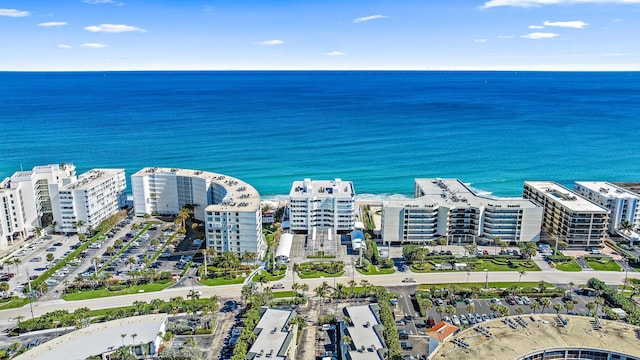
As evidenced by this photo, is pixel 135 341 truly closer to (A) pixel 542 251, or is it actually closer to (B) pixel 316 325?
(B) pixel 316 325

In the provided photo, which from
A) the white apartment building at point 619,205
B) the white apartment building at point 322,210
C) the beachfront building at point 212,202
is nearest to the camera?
the beachfront building at point 212,202

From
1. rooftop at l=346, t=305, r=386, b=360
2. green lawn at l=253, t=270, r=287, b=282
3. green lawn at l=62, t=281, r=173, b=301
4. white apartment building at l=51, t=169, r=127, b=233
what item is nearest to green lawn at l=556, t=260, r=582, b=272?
rooftop at l=346, t=305, r=386, b=360

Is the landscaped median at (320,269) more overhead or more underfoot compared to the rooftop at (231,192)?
more underfoot

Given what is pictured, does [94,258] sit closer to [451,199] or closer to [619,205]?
[451,199]

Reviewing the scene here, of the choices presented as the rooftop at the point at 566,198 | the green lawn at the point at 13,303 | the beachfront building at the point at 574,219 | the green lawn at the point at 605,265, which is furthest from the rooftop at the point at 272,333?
the rooftop at the point at 566,198

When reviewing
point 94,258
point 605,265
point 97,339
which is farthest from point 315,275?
point 605,265

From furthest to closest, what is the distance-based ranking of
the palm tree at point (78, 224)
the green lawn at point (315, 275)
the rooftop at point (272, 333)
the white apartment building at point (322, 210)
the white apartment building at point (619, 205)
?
the white apartment building at point (322, 210), the palm tree at point (78, 224), the white apartment building at point (619, 205), the green lawn at point (315, 275), the rooftop at point (272, 333)

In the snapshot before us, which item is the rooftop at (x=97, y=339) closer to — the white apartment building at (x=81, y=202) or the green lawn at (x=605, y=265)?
the white apartment building at (x=81, y=202)
